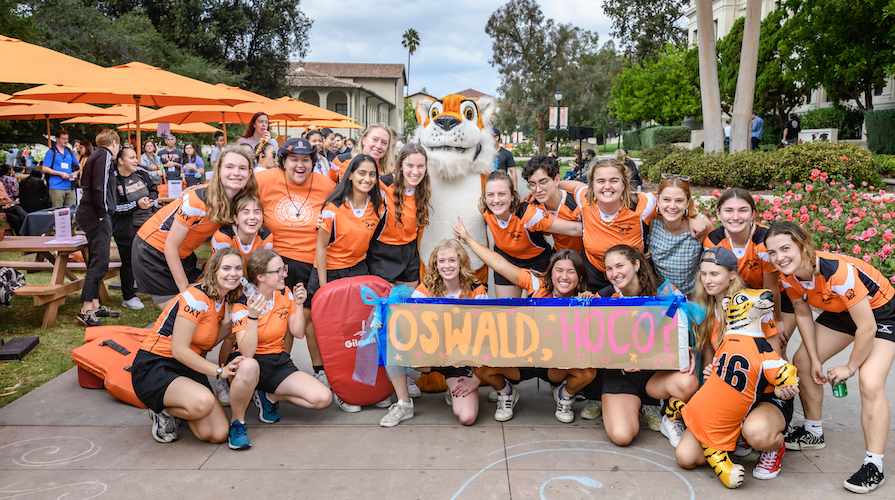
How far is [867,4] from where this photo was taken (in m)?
16.3

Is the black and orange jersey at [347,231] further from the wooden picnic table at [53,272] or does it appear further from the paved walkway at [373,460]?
the wooden picnic table at [53,272]

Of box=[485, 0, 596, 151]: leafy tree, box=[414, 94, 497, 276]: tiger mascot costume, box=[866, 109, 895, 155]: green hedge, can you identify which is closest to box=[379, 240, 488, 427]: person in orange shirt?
box=[414, 94, 497, 276]: tiger mascot costume

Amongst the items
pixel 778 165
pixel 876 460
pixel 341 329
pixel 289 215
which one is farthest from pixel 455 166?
pixel 778 165

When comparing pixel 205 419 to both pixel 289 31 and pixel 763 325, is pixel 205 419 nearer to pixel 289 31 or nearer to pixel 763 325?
pixel 763 325

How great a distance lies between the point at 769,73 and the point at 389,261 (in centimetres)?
2514

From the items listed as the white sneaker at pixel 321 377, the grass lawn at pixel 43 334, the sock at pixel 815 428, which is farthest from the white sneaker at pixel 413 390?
the grass lawn at pixel 43 334

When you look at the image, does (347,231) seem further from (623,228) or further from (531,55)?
(531,55)

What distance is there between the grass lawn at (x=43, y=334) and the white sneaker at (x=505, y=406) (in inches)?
132

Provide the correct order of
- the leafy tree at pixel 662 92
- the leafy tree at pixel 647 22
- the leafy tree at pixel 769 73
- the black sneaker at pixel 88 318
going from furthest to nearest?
the leafy tree at pixel 647 22, the leafy tree at pixel 662 92, the leafy tree at pixel 769 73, the black sneaker at pixel 88 318

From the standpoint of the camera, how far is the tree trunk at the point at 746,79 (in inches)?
528

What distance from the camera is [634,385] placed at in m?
3.77

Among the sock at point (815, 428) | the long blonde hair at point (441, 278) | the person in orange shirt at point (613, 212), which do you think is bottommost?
the sock at point (815, 428)

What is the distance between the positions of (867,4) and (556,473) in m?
18.4

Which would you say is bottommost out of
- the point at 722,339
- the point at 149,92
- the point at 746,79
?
the point at 722,339
